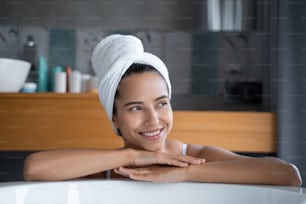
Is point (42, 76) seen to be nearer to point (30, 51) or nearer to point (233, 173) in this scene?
point (30, 51)

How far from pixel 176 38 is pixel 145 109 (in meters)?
1.60

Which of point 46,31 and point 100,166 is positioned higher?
point 46,31

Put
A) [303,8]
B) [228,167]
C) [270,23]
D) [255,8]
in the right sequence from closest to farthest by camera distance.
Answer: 1. [228,167]
2. [303,8]
3. [270,23]
4. [255,8]

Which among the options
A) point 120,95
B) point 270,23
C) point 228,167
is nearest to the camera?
point 228,167

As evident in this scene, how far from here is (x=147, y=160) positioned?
1.26 metres

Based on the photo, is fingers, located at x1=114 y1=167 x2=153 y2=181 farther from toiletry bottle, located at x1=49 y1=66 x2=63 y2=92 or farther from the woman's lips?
toiletry bottle, located at x1=49 y1=66 x2=63 y2=92

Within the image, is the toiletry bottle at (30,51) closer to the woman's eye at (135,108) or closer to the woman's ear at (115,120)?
the woman's ear at (115,120)

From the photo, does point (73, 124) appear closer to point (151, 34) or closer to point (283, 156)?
point (151, 34)

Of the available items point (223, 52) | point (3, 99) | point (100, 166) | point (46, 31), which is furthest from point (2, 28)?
point (100, 166)

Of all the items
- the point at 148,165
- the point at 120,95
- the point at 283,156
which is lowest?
the point at 283,156

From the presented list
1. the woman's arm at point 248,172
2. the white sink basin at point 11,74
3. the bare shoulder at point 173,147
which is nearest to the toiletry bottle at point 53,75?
the white sink basin at point 11,74

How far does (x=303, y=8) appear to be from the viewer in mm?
2350

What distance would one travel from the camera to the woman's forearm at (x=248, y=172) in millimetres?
1218

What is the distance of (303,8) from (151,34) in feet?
2.89
